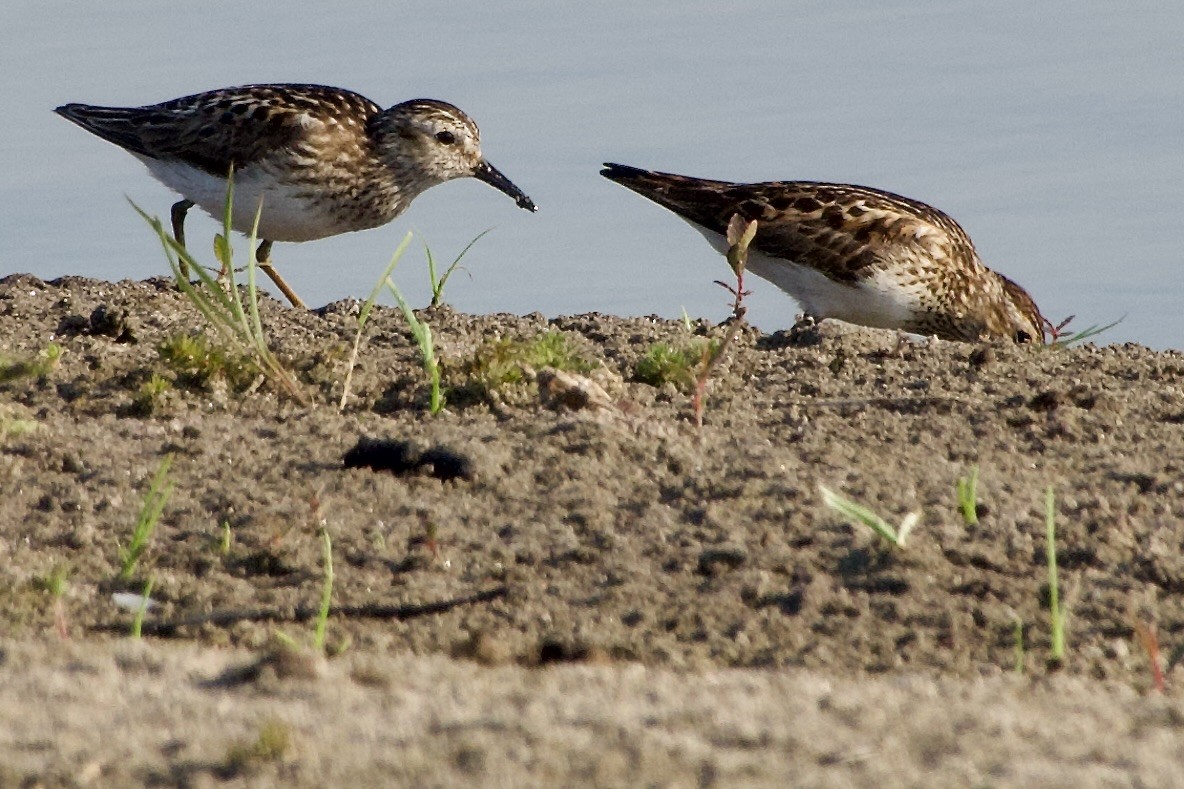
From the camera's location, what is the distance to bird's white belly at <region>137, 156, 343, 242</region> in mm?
10680

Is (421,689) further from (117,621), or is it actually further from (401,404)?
(401,404)

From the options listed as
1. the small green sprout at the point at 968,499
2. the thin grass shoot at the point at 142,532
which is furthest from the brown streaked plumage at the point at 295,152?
the small green sprout at the point at 968,499

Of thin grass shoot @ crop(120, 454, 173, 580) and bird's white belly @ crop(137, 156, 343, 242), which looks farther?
bird's white belly @ crop(137, 156, 343, 242)

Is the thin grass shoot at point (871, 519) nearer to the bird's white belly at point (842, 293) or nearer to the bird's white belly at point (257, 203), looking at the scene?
the bird's white belly at point (842, 293)

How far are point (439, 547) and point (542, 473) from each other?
604mm

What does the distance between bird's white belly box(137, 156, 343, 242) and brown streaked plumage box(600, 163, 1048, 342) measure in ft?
7.05

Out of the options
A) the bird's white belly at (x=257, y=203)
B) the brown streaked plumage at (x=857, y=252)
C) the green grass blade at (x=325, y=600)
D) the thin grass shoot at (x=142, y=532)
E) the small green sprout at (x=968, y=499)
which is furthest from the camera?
the bird's white belly at (x=257, y=203)

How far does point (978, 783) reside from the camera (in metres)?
3.13

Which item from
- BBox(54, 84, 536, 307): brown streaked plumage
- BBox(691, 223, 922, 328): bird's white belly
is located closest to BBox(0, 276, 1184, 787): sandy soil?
BBox(691, 223, 922, 328): bird's white belly

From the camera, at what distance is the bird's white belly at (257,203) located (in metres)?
10.7

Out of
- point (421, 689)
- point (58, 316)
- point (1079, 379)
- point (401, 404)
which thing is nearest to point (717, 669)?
point (421, 689)

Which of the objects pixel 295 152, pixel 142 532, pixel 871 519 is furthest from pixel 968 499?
pixel 295 152

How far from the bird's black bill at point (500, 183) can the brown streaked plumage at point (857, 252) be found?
3.64 ft

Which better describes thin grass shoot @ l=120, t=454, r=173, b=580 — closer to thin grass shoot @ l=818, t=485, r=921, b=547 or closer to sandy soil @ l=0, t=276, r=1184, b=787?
sandy soil @ l=0, t=276, r=1184, b=787
